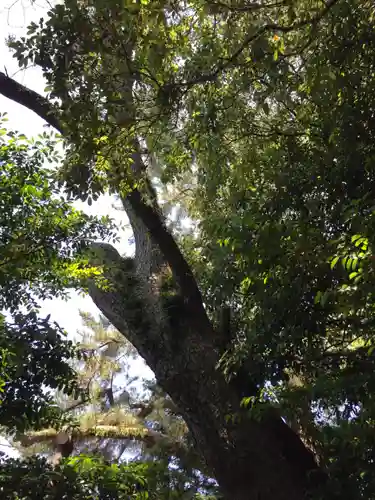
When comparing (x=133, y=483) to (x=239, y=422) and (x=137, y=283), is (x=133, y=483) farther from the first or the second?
(x=137, y=283)

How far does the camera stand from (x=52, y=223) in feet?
8.66

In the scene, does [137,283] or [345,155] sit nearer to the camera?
[345,155]

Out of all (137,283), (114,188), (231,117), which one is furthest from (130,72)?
(137,283)

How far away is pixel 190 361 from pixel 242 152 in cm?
128

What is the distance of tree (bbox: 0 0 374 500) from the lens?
2105 millimetres

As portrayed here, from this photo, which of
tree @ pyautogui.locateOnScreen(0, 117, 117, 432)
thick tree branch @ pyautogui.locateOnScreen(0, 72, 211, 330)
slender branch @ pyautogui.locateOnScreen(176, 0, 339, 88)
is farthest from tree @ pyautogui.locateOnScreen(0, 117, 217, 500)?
slender branch @ pyautogui.locateOnScreen(176, 0, 339, 88)

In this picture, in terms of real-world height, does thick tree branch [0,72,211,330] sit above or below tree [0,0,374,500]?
above

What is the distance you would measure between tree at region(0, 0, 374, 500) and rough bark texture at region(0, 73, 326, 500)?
0.01 m

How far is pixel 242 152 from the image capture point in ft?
10.2

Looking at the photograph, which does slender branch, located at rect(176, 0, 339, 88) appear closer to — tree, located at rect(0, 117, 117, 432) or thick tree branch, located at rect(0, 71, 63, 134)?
tree, located at rect(0, 117, 117, 432)

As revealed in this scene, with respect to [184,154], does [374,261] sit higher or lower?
lower

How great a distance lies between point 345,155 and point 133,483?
1.81 meters

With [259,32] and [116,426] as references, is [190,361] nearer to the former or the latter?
[259,32]

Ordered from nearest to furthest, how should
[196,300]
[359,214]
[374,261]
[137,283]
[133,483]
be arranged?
[374,261] < [359,214] < [133,483] < [196,300] < [137,283]
